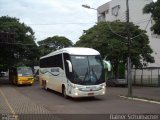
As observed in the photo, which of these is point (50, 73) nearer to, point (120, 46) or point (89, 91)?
point (89, 91)

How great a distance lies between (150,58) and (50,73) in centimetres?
1855

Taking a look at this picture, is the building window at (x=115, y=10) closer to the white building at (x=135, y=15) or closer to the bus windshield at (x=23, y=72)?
the white building at (x=135, y=15)

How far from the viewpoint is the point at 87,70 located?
2142 centimetres

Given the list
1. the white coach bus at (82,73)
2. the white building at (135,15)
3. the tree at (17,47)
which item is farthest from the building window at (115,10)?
the white coach bus at (82,73)

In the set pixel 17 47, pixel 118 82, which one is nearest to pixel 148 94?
pixel 118 82

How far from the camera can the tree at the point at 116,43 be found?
40.8 m

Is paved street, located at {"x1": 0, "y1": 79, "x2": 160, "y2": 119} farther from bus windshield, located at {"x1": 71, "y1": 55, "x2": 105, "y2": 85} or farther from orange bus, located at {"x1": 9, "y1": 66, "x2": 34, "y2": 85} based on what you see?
orange bus, located at {"x1": 9, "y1": 66, "x2": 34, "y2": 85}

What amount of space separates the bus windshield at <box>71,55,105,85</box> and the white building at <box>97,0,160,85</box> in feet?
124

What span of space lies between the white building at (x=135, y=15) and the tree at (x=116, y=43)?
1515 cm

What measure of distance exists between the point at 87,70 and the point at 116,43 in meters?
20.0

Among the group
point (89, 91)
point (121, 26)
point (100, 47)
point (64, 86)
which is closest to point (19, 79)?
point (100, 47)

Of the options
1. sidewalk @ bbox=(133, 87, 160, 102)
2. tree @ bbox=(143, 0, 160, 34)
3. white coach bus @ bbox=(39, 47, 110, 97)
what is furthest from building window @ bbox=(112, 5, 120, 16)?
white coach bus @ bbox=(39, 47, 110, 97)

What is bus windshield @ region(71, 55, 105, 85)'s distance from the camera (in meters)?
21.1

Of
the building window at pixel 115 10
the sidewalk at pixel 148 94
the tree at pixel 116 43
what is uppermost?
the building window at pixel 115 10
